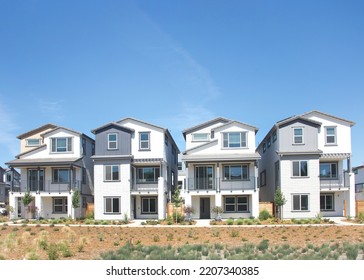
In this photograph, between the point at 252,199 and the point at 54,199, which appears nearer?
the point at 252,199

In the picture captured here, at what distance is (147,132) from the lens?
39.7 m

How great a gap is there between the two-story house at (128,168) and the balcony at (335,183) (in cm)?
1485

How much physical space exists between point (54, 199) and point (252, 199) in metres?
20.1

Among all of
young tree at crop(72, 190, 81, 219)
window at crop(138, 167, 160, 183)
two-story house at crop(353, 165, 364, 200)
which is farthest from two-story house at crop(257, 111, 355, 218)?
two-story house at crop(353, 165, 364, 200)

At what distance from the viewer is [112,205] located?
38750 mm

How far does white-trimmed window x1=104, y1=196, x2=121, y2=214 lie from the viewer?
3869cm

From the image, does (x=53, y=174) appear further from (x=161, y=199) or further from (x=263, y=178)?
(x=263, y=178)

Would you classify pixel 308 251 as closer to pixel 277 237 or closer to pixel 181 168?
pixel 277 237

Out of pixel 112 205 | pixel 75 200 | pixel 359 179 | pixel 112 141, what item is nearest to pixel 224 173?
pixel 112 205

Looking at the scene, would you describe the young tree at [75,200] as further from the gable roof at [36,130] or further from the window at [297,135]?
the window at [297,135]

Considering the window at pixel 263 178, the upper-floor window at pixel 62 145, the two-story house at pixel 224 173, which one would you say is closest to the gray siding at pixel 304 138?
the two-story house at pixel 224 173

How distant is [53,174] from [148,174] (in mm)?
9692

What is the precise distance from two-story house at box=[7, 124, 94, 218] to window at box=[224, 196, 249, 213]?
579 inches

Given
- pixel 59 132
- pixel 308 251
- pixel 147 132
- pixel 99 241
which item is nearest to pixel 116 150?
pixel 147 132
